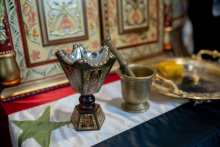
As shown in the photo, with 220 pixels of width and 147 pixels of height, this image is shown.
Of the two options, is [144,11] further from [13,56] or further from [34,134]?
[34,134]

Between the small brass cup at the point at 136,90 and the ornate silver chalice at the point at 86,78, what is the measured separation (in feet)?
0.34

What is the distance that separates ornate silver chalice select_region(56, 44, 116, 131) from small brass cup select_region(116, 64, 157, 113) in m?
0.11

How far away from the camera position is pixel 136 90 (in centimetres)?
61

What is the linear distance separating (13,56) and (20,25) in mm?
139

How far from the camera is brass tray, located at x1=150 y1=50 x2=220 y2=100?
66cm

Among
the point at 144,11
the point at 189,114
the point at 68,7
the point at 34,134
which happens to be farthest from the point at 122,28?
the point at 34,134

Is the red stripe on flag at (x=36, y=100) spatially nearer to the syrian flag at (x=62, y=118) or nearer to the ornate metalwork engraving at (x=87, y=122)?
the syrian flag at (x=62, y=118)

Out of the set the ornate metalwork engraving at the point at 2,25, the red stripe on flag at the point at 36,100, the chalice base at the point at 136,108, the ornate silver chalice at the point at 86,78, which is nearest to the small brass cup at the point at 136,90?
the chalice base at the point at 136,108

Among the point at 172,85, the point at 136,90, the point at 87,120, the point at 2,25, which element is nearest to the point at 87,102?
the point at 87,120

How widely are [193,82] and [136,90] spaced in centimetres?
33

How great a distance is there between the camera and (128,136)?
53 centimetres

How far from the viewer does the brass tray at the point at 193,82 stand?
0.66m

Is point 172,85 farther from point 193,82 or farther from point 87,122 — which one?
point 87,122

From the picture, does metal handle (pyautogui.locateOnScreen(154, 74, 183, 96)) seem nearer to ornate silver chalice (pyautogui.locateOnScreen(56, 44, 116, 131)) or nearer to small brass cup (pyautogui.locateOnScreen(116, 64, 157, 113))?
small brass cup (pyautogui.locateOnScreen(116, 64, 157, 113))
